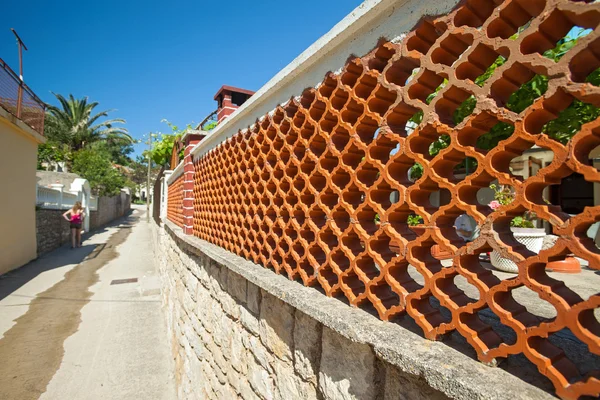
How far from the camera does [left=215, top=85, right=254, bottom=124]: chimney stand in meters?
4.63

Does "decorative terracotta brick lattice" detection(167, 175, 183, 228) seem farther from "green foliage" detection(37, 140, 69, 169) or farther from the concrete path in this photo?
"green foliage" detection(37, 140, 69, 169)

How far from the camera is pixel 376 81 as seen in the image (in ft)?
4.85

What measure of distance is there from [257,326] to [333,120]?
4.61ft

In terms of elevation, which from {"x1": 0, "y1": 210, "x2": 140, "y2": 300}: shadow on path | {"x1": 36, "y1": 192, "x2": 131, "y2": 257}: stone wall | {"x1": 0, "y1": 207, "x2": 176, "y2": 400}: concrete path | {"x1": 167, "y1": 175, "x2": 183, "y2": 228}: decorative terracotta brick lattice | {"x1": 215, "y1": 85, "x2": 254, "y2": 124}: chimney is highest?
{"x1": 215, "y1": 85, "x2": 254, "y2": 124}: chimney

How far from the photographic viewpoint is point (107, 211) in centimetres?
2527

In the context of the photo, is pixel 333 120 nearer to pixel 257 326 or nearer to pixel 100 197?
pixel 257 326

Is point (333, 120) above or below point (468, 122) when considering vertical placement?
above

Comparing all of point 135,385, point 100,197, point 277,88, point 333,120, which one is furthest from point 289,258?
point 100,197

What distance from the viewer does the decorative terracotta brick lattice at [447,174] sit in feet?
2.88

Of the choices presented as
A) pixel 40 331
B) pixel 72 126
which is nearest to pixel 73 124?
pixel 72 126

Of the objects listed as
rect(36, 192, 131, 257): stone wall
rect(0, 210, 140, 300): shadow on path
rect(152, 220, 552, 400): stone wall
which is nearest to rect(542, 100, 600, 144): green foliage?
rect(152, 220, 552, 400): stone wall

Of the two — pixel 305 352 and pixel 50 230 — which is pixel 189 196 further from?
pixel 50 230

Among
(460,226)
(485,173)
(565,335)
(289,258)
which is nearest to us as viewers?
(485,173)

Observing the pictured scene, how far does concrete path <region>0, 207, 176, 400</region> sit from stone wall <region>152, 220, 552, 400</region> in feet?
6.53
